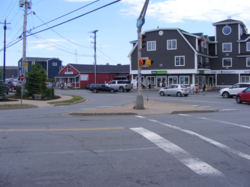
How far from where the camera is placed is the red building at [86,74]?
192ft

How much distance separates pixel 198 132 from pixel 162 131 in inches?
51.0

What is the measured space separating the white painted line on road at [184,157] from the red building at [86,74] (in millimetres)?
50855

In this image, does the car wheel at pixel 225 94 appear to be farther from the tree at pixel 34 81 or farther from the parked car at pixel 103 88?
the tree at pixel 34 81

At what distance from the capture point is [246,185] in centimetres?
466

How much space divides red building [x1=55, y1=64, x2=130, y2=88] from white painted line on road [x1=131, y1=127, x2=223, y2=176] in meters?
50.9

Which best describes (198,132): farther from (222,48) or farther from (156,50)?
(222,48)

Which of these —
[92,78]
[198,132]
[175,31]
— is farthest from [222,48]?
[198,132]

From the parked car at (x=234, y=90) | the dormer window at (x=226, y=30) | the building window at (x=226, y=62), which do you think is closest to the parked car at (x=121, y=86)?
the parked car at (x=234, y=90)

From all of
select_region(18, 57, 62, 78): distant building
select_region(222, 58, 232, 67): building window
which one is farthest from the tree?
select_region(18, 57, 62, 78): distant building

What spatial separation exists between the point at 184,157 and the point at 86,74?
53.7 metres

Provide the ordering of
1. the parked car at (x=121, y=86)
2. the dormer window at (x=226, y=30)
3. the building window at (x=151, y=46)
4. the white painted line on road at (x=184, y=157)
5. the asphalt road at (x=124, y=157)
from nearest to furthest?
the asphalt road at (x=124, y=157), the white painted line on road at (x=184, y=157), the parked car at (x=121, y=86), the building window at (x=151, y=46), the dormer window at (x=226, y=30)

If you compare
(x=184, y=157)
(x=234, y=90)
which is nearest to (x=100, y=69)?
(x=234, y=90)

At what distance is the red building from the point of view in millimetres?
58375

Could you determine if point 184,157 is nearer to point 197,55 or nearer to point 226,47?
point 197,55
